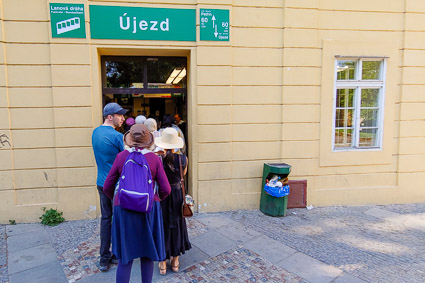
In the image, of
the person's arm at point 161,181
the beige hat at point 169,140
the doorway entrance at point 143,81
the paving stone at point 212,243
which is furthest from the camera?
the doorway entrance at point 143,81

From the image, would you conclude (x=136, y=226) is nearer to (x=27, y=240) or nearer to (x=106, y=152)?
(x=106, y=152)

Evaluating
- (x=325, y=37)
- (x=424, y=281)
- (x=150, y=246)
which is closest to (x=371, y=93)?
(x=325, y=37)

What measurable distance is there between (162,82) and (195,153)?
5.12 feet

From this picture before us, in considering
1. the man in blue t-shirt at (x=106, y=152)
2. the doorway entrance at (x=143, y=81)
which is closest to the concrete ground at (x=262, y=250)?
the man in blue t-shirt at (x=106, y=152)

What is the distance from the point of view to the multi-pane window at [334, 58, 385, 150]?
18.7 feet

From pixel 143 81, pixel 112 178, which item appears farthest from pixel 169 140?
pixel 143 81

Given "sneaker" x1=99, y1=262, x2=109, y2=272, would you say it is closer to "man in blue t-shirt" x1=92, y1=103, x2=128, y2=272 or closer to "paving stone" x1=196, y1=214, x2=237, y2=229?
"man in blue t-shirt" x1=92, y1=103, x2=128, y2=272

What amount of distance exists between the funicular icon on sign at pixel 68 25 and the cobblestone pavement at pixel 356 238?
4.18 m

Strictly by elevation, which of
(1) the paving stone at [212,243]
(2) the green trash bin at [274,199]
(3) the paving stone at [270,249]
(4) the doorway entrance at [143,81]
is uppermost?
(4) the doorway entrance at [143,81]

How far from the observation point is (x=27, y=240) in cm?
416

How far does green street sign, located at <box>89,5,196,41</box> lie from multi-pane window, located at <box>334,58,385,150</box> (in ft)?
10.2

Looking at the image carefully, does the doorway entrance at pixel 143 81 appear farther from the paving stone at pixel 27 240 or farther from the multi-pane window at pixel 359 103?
the multi-pane window at pixel 359 103

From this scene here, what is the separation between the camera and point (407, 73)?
572 centimetres

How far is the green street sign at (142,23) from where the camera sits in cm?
473
